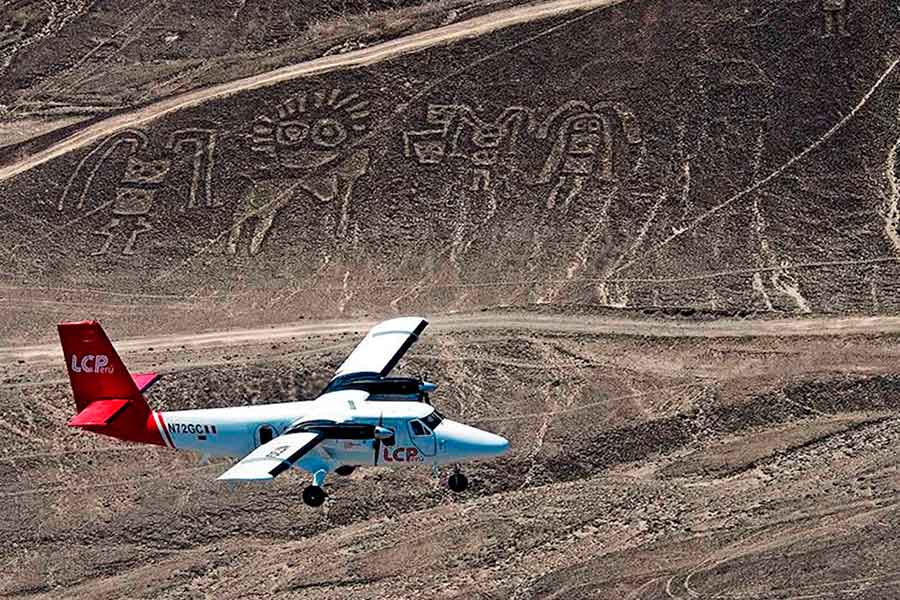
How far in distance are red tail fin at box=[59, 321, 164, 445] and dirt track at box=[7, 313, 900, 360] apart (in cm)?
1185

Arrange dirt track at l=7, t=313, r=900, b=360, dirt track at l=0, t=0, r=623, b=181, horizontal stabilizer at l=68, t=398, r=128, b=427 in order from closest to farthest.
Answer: horizontal stabilizer at l=68, t=398, r=128, b=427, dirt track at l=7, t=313, r=900, b=360, dirt track at l=0, t=0, r=623, b=181

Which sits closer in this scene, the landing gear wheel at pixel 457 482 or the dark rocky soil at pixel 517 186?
the landing gear wheel at pixel 457 482

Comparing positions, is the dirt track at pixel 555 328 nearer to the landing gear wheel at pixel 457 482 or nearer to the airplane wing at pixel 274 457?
the landing gear wheel at pixel 457 482

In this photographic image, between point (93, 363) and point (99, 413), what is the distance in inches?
66.0

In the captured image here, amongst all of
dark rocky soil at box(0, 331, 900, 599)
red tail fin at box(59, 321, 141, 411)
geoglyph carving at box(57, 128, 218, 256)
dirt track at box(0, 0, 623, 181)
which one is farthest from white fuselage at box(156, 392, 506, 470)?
dirt track at box(0, 0, 623, 181)

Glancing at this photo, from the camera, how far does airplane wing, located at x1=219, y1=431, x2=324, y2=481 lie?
1783 inches

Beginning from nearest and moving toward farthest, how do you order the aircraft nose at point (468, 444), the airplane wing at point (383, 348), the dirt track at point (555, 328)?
1. the aircraft nose at point (468, 444)
2. the airplane wing at point (383, 348)
3. the dirt track at point (555, 328)

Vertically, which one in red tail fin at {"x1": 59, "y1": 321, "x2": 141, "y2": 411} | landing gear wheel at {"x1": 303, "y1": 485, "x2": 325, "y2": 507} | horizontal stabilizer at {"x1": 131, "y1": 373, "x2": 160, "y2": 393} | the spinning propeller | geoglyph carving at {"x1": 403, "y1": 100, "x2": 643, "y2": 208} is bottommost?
landing gear wheel at {"x1": 303, "y1": 485, "x2": 325, "y2": 507}

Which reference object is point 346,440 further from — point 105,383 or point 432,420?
point 105,383

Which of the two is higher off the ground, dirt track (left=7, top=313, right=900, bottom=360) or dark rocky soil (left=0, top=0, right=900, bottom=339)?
dark rocky soil (left=0, top=0, right=900, bottom=339)

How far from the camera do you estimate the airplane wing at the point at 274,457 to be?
4528 cm

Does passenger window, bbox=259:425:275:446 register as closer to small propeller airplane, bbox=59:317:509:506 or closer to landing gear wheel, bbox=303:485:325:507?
small propeller airplane, bbox=59:317:509:506

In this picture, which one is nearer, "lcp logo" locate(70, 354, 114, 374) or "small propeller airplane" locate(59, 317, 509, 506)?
"small propeller airplane" locate(59, 317, 509, 506)

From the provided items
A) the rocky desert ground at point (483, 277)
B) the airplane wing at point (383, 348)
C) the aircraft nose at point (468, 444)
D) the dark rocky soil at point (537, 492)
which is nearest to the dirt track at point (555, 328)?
the rocky desert ground at point (483, 277)
